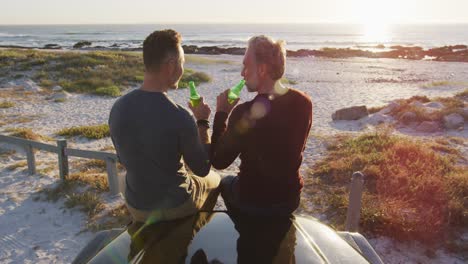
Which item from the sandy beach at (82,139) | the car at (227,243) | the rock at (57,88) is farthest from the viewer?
the rock at (57,88)

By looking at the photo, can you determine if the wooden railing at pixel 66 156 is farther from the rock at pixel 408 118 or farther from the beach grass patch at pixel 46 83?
the beach grass patch at pixel 46 83

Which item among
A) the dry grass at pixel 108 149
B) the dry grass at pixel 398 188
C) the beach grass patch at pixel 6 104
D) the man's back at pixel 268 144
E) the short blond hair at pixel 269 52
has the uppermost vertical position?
the short blond hair at pixel 269 52

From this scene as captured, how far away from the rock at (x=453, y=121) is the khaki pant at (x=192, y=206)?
36.1 ft

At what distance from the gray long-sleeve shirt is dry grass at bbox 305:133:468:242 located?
367cm

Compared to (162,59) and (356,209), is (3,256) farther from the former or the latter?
(356,209)

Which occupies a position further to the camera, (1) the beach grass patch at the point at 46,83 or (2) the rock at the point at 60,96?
(1) the beach grass patch at the point at 46,83

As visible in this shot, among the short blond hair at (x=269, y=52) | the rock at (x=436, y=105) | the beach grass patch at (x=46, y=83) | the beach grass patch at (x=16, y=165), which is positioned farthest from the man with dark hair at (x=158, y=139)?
the beach grass patch at (x=46, y=83)

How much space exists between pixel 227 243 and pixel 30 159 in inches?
268

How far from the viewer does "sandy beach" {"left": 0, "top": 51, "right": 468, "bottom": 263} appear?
17.4 feet

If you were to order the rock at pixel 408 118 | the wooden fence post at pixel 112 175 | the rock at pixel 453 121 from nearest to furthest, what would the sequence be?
the wooden fence post at pixel 112 175 < the rock at pixel 453 121 < the rock at pixel 408 118

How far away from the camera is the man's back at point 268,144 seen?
9.57 feet

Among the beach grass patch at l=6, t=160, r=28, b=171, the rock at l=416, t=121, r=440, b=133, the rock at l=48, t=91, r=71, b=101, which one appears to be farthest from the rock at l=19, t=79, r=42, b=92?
the rock at l=416, t=121, r=440, b=133

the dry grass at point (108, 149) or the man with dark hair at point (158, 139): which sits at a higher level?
the man with dark hair at point (158, 139)

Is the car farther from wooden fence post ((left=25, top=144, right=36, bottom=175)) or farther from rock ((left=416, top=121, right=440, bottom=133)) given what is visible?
rock ((left=416, top=121, right=440, bottom=133))
